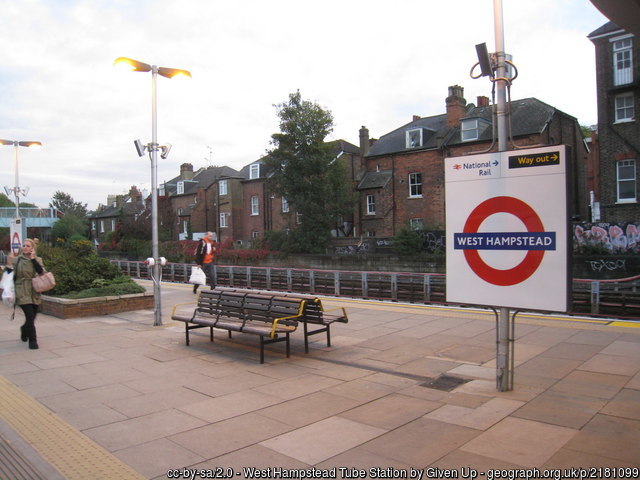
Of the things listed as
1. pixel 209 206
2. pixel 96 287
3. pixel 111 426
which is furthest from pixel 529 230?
pixel 209 206

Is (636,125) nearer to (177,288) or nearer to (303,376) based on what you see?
(177,288)

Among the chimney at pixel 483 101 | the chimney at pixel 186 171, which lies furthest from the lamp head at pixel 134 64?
the chimney at pixel 186 171

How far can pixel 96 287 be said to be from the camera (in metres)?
13.8

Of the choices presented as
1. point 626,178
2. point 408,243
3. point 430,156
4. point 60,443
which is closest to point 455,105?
point 430,156

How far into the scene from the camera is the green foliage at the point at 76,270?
13.7 m

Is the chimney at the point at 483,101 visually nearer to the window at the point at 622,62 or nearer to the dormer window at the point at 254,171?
the window at the point at 622,62

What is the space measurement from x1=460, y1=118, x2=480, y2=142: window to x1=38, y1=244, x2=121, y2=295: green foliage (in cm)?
2324

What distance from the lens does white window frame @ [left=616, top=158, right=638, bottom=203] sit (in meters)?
23.4

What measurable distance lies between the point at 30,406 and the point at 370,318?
7.34m

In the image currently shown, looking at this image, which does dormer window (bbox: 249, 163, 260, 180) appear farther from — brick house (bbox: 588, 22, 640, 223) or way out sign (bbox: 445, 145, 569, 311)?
way out sign (bbox: 445, 145, 569, 311)

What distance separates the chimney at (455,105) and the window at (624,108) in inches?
416

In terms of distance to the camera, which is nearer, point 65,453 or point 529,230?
point 65,453

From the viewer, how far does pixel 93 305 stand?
12.7m

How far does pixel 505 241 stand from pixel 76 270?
12.3 meters
